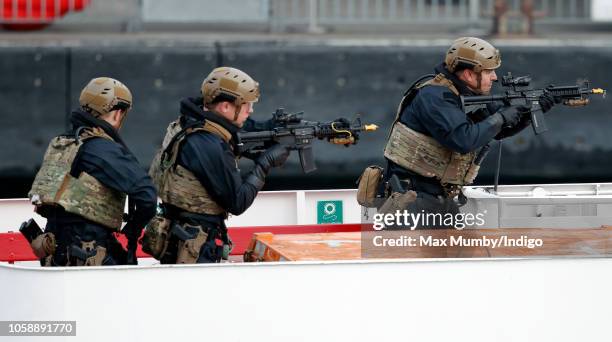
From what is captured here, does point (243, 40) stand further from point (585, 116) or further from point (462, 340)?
point (462, 340)

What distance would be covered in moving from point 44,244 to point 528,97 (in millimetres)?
2568

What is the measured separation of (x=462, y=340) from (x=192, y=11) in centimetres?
915

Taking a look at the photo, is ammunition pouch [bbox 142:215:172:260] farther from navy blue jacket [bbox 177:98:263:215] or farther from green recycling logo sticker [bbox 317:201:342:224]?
green recycling logo sticker [bbox 317:201:342:224]

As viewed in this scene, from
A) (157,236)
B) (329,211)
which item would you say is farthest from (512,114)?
(329,211)

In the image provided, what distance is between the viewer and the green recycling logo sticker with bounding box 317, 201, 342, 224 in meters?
9.27

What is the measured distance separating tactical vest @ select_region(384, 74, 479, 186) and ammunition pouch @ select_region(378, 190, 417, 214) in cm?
14

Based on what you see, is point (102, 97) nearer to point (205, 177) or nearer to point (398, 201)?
point (205, 177)

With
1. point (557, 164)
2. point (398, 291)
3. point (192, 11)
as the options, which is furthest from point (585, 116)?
point (398, 291)

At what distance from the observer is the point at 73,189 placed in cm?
712

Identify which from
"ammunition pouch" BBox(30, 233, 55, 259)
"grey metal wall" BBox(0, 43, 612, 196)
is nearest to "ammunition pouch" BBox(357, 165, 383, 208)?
"ammunition pouch" BBox(30, 233, 55, 259)

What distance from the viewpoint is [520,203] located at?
761 cm

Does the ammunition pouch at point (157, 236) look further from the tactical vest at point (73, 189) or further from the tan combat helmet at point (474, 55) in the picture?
the tan combat helmet at point (474, 55)

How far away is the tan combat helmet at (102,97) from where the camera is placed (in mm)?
7250

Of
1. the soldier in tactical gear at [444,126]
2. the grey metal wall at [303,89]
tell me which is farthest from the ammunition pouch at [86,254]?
the grey metal wall at [303,89]
